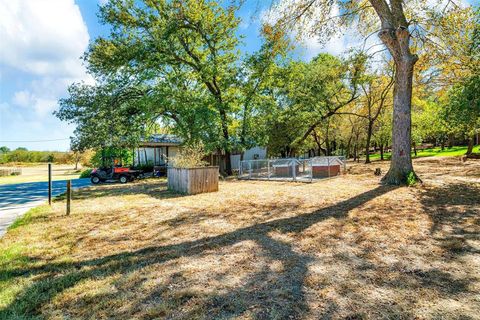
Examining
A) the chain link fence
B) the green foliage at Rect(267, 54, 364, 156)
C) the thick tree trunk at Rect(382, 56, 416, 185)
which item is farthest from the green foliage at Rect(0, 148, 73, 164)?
the thick tree trunk at Rect(382, 56, 416, 185)

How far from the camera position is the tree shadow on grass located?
8.35ft

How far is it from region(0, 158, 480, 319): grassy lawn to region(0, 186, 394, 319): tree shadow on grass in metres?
0.02

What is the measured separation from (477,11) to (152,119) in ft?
50.0

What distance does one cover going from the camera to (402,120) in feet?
30.6

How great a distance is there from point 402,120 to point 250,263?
8.37 meters

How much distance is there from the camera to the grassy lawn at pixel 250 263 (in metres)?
2.56

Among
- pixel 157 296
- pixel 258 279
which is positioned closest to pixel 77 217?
pixel 157 296

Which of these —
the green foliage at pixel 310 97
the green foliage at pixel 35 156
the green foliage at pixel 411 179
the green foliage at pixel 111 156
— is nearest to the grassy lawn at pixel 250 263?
the green foliage at pixel 411 179

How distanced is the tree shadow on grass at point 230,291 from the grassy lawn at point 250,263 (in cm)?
2

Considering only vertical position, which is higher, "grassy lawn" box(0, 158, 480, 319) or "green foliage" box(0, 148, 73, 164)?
"green foliage" box(0, 148, 73, 164)

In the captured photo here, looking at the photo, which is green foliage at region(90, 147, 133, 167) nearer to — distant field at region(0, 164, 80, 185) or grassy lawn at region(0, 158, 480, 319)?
distant field at region(0, 164, 80, 185)

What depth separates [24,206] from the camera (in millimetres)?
8234

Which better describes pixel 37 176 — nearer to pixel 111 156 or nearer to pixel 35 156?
pixel 111 156

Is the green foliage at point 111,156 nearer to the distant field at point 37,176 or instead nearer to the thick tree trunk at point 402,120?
the distant field at point 37,176
